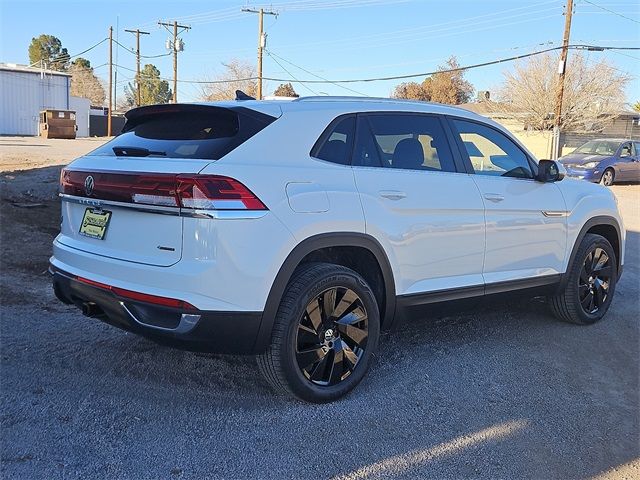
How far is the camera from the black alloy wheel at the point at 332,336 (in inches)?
143

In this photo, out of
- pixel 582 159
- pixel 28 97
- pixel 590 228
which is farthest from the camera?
pixel 28 97

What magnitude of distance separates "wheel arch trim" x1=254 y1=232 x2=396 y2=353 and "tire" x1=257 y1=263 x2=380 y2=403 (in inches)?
3.5

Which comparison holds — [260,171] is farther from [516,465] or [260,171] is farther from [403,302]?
[516,465]

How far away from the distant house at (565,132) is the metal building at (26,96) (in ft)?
126

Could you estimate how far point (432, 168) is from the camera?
4332mm

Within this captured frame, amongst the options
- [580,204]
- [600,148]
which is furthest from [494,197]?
[600,148]

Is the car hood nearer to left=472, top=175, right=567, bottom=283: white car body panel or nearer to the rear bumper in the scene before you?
left=472, top=175, right=567, bottom=283: white car body panel

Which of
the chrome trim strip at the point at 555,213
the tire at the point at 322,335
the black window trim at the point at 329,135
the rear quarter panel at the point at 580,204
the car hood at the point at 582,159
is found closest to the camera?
the tire at the point at 322,335

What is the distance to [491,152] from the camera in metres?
4.97

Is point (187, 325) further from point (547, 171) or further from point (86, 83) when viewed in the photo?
point (86, 83)

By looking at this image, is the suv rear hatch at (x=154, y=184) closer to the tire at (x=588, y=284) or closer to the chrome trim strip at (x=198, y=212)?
the chrome trim strip at (x=198, y=212)

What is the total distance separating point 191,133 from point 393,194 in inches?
51.9

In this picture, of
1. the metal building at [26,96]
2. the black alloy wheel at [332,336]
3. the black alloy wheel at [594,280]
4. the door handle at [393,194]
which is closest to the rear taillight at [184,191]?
the black alloy wheel at [332,336]

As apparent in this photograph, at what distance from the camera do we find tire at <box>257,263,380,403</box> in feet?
11.4
